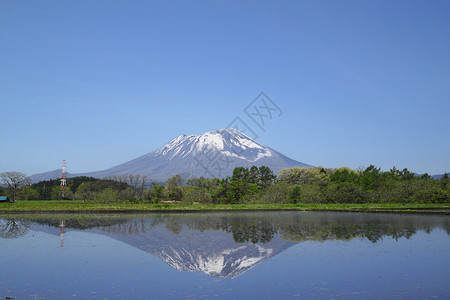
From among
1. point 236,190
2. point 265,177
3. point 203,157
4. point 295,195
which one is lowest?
point 295,195

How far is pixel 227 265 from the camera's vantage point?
10.9 metres

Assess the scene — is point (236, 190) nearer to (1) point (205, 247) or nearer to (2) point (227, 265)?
(1) point (205, 247)

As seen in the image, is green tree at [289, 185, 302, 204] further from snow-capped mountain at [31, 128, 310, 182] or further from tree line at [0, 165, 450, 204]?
snow-capped mountain at [31, 128, 310, 182]

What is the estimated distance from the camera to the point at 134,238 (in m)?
16.4

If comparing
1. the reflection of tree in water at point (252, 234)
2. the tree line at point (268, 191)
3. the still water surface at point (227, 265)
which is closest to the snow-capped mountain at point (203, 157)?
the tree line at point (268, 191)

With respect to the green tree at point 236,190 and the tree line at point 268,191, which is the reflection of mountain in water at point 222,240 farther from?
the green tree at point 236,190

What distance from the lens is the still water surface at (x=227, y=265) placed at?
26.5ft

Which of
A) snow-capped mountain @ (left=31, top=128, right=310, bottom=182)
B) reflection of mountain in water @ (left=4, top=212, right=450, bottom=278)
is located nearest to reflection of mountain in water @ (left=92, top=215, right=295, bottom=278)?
reflection of mountain in water @ (left=4, top=212, right=450, bottom=278)

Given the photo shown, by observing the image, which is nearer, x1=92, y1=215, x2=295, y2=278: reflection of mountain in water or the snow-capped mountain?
x1=92, y1=215, x2=295, y2=278: reflection of mountain in water

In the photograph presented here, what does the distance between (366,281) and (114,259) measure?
24.3 feet

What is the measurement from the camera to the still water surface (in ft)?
26.5

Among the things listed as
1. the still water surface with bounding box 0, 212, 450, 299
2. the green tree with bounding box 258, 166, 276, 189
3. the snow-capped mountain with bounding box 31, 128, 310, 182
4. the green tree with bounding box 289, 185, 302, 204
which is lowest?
the still water surface with bounding box 0, 212, 450, 299

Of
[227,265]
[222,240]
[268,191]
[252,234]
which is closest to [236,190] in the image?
[268,191]

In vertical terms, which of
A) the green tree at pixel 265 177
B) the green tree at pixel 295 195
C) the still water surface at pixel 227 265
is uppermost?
the green tree at pixel 265 177
